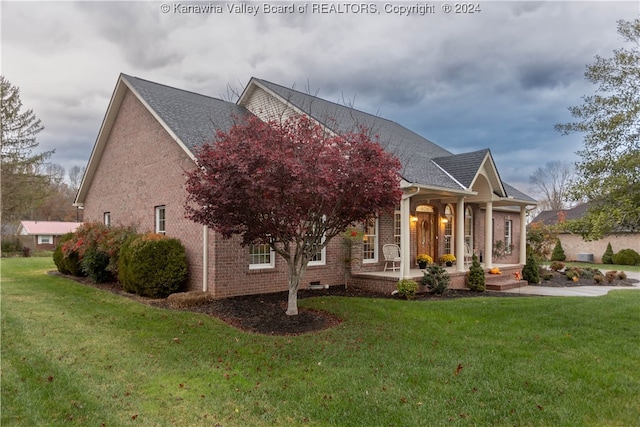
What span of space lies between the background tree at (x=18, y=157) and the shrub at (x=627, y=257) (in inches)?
1536

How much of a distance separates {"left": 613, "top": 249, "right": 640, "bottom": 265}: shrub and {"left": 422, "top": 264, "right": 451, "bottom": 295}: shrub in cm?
2087

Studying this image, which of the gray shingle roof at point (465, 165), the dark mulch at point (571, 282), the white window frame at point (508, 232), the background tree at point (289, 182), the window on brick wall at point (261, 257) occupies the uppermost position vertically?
the gray shingle roof at point (465, 165)

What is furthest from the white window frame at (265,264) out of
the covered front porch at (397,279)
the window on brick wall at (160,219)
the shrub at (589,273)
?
the shrub at (589,273)

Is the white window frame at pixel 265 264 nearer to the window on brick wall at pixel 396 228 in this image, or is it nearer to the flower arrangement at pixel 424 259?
Answer: the window on brick wall at pixel 396 228

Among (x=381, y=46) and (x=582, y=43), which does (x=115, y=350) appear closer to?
(x=381, y=46)

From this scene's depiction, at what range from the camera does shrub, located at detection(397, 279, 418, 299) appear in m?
10.3

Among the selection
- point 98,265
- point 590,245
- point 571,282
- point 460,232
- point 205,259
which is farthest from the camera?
point 590,245

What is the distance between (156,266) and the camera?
33.8ft

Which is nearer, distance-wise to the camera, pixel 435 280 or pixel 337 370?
pixel 337 370

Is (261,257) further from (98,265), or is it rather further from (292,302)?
(98,265)

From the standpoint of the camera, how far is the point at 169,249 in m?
10.6

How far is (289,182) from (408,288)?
17.2 feet

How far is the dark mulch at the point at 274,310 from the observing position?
7324 millimetres

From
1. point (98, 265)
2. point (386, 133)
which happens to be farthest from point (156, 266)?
point (386, 133)
